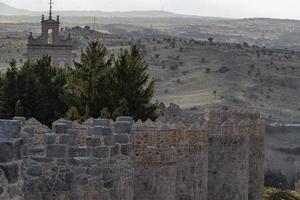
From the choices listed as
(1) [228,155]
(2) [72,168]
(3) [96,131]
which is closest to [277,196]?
(1) [228,155]

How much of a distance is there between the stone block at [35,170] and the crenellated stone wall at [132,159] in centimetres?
1

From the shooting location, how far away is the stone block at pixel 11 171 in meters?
6.63

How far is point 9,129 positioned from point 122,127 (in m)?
4.25

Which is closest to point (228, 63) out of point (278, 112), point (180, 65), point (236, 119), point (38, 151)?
point (180, 65)

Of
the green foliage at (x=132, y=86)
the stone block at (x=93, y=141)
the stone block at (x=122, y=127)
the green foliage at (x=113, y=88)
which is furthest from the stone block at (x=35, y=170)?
the green foliage at (x=132, y=86)

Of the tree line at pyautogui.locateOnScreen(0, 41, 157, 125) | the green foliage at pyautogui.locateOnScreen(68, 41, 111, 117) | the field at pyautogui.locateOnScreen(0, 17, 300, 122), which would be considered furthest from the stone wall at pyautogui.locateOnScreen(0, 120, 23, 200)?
the field at pyautogui.locateOnScreen(0, 17, 300, 122)

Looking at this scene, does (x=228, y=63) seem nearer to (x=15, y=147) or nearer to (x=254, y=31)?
(x=15, y=147)

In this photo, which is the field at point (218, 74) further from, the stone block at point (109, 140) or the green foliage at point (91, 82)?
the stone block at point (109, 140)

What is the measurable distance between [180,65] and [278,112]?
1613 cm

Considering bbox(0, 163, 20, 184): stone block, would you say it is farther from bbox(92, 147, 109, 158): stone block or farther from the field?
the field

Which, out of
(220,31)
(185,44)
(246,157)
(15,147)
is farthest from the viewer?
(220,31)

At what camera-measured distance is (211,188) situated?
16.8m

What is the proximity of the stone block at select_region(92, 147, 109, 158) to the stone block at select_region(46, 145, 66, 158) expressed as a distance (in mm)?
407

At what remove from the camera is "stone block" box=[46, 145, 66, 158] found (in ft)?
31.0
